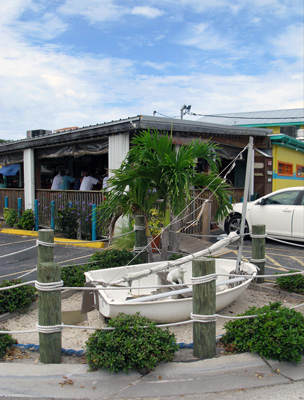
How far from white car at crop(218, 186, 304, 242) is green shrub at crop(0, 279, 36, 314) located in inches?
207

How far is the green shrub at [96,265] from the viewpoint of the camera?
5797 millimetres

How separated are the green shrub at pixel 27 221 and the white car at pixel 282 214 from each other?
6770 mm

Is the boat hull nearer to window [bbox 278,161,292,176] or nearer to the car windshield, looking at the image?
the car windshield

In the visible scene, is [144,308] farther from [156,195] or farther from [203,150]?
[203,150]

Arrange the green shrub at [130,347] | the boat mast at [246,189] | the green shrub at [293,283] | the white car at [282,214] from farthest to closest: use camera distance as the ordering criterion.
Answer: the white car at [282,214], the green shrub at [293,283], the boat mast at [246,189], the green shrub at [130,347]

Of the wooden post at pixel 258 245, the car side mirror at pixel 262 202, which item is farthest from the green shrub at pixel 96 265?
the car side mirror at pixel 262 202

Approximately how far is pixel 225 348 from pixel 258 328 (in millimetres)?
424

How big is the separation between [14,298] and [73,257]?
3.71 m

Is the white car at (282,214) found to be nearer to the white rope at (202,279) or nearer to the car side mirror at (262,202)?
the car side mirror at (262,202)

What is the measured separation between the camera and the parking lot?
740 centimetres

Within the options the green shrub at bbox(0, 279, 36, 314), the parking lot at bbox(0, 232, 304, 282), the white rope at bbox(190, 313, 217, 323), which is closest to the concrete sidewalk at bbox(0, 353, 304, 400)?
the white rope at bbox(190, 313, 217, 323)

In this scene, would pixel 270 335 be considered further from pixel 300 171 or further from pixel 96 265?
pixel 300 171

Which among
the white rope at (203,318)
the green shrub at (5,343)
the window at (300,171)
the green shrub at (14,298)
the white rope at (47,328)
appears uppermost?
the window at (300,171)

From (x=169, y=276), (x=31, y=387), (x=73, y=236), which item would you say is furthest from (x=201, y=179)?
(x=73, y=236)
